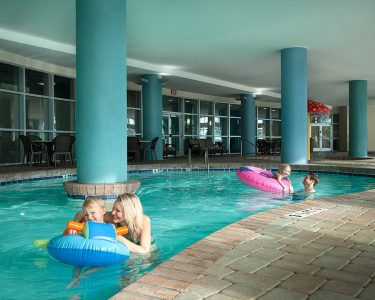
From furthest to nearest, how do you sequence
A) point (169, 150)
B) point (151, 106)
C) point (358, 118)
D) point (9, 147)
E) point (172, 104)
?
point (172, 104) < point (169, 150) < point (358, 118) < point (151, 106) < point (9, 147)

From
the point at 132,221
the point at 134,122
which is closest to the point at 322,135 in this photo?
the point at 134,122

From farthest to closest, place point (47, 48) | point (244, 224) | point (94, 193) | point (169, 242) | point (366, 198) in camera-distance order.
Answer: point (47, 48) < point (94, 193) < point (366, 198) < point (169, 242) < point (244, 224)

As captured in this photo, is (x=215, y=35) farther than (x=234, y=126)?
No

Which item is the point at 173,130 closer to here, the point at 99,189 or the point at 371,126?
the point at 99,189

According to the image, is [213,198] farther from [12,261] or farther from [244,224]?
[12,261]

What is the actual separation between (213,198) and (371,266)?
4.54 meters

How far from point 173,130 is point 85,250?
16.8 m

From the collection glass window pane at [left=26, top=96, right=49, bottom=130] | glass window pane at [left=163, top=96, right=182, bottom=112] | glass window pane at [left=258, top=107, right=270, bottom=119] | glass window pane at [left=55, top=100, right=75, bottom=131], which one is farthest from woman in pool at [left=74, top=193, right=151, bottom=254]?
glass window pane at [left=258, top=107, right=270, bottom=119]

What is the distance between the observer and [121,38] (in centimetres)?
611

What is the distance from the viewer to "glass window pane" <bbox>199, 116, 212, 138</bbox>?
20.6m

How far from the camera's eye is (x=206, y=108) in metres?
21.0

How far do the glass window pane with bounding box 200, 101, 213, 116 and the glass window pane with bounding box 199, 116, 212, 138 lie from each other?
259 mm

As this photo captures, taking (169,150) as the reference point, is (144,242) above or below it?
below

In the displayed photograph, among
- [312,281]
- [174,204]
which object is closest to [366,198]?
[174,204]
